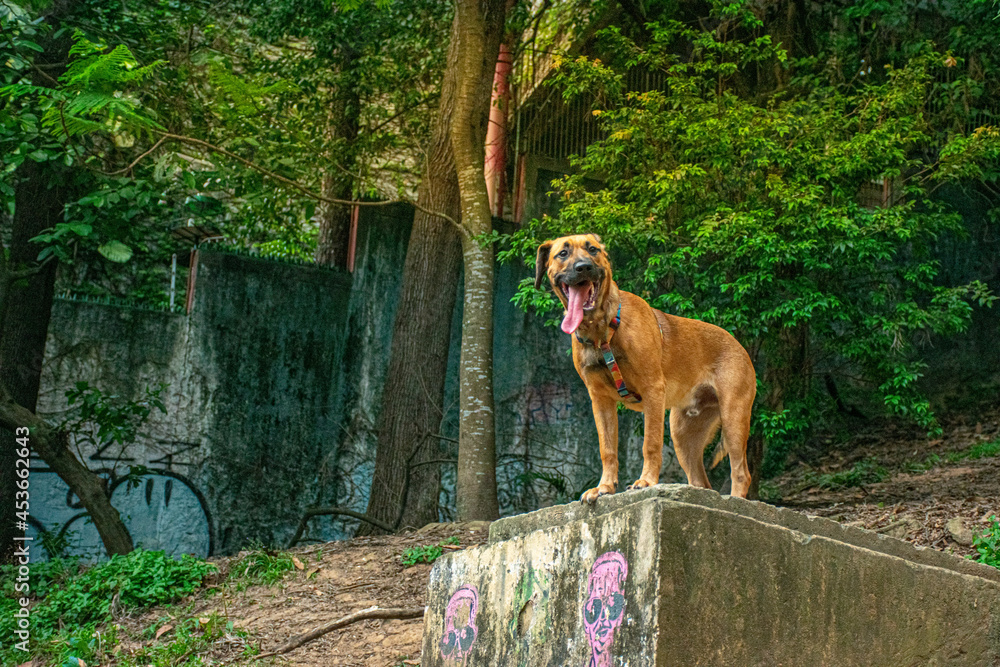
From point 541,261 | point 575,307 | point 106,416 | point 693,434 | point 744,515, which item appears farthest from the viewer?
point 106,416

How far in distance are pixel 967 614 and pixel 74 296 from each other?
10.8 m

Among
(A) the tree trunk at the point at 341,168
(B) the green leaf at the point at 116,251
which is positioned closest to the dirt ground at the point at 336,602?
(B) the green leaf at the point at 116,251

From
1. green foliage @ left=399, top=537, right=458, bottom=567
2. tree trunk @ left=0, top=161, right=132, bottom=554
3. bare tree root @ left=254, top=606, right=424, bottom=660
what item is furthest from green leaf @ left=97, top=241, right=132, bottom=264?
bare tree root @ left=254, top=606, right=424, bottom=660

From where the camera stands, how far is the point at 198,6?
41.9 ft

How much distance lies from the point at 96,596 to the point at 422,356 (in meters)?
4.23

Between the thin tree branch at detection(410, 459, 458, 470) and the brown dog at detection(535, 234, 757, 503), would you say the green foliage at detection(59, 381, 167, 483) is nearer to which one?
the thin tree branch at detection(410, 459, 458, 470)

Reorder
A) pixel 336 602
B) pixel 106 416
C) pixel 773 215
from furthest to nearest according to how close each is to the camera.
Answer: pixel 106 416
pixel 773 215
pixel 336 602

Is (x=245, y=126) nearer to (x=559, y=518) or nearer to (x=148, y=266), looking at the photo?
(x=148, y=266)

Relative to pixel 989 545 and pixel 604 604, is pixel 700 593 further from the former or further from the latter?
pixel 989 545

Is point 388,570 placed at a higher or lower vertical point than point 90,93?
lower

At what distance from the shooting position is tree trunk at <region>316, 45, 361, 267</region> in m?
12.3

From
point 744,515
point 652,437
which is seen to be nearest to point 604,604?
point 744,515

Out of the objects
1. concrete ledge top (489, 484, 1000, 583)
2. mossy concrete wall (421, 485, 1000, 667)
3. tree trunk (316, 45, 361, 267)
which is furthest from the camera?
tree trunk (316, 45, 361, 267)

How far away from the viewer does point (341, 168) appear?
1135cm
